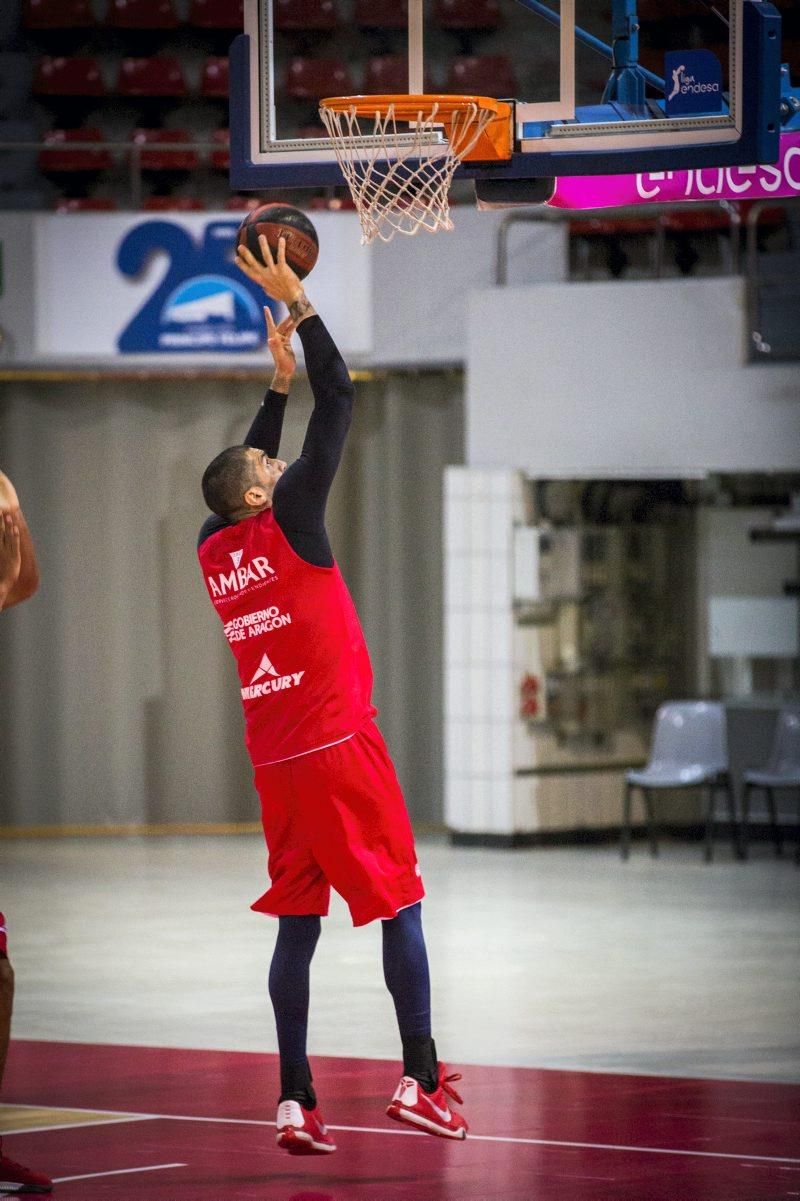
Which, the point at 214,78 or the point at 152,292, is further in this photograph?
the point at 214,78

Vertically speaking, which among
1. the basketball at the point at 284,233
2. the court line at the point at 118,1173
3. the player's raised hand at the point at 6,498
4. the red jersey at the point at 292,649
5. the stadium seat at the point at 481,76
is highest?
the stadium seat at the point at 481,76

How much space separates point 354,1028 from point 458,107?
316 centimetres

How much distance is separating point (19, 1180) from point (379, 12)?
11.3 m

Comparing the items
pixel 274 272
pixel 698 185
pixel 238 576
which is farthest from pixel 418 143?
pixel 238 576

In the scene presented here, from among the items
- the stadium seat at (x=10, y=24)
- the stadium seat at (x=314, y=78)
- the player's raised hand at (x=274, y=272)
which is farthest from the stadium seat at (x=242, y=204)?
the player's raised hand at (x=274, y=272)

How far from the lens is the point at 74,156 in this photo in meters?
13.6

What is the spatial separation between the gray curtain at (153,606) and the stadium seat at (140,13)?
10.5ft

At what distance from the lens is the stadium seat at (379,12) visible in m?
14.4

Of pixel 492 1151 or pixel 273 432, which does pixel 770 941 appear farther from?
pixel 273 432

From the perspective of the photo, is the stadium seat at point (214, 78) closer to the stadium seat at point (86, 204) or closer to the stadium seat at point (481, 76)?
the stadium seat at point (86, 204)

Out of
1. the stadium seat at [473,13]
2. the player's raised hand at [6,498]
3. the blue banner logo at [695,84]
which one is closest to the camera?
the player's raised hand at [6,498]

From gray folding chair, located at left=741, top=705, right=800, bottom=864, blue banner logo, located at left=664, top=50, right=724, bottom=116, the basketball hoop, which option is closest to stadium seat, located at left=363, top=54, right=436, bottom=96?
gray folding chair, located at left=741, top=705, right=800, bottom=864

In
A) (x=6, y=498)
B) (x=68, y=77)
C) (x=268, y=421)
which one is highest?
(x=68, y=77)

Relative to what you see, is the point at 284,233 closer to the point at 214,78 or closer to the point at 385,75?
the point at 385,75
